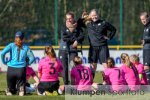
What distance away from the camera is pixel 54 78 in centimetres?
1534

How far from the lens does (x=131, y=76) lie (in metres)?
15.6

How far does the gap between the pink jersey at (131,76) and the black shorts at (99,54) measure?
1.31 m

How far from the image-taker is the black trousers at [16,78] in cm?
1541

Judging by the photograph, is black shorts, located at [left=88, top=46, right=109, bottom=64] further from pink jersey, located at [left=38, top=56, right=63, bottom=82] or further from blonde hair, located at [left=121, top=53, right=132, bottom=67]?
pink jersey, located at [left=38, top=56, right=63, bottom=82]

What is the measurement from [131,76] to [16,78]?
262 cm

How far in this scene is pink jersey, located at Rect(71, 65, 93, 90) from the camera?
15203mm

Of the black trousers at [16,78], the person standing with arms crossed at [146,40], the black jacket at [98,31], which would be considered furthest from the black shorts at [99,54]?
the black trousers at [16,78]

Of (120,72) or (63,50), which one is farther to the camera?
(63,50)

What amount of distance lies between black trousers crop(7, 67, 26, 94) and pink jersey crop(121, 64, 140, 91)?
7.53ft

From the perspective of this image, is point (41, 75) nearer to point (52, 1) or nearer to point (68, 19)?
point (68, 19)

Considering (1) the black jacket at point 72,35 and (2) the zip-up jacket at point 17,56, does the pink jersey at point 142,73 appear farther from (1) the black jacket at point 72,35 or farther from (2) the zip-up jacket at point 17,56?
(2) the zip-up jacket at point 17,56

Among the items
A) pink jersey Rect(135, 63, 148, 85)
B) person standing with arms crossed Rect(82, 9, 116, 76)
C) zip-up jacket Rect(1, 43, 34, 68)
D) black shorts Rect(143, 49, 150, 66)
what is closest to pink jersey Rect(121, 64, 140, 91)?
pink jersey Rect(135, 63, 148, 85)

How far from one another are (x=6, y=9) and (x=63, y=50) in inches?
400

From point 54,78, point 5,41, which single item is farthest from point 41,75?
point 5,41
